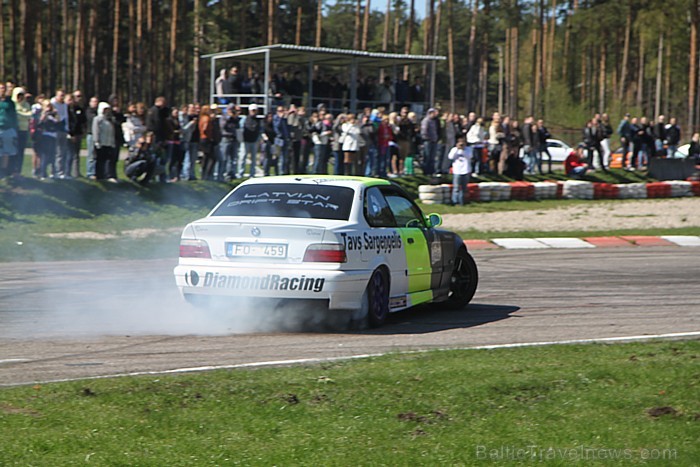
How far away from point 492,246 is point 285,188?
9896 mm

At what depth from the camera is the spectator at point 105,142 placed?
19953 mm

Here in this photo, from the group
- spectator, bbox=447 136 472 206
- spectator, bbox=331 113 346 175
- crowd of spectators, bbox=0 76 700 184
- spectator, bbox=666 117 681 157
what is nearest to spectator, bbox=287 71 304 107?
crowd of spectators, bbox=0 76 700 184

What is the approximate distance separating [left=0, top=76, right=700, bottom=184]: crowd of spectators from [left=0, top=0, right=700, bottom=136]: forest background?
629 inches

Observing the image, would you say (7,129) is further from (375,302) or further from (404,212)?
(375,302)

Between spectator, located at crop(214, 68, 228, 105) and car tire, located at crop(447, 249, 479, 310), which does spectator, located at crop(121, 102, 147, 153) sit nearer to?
spectator, located at crop(214, 68, 228, 105)

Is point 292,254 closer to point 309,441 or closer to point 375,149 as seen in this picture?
point 309,441

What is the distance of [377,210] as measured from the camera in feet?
32.6

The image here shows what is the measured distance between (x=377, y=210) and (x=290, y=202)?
91 centimetres

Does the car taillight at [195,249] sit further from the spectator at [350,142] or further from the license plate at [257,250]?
the spectator at [350,142]

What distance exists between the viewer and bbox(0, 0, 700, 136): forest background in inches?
2016

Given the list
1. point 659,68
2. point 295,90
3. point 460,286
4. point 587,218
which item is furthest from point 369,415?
point 659,68

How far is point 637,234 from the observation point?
22188 millimetres

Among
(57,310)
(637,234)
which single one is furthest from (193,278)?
(637,234)

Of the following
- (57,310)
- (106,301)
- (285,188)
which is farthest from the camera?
(106,301)
